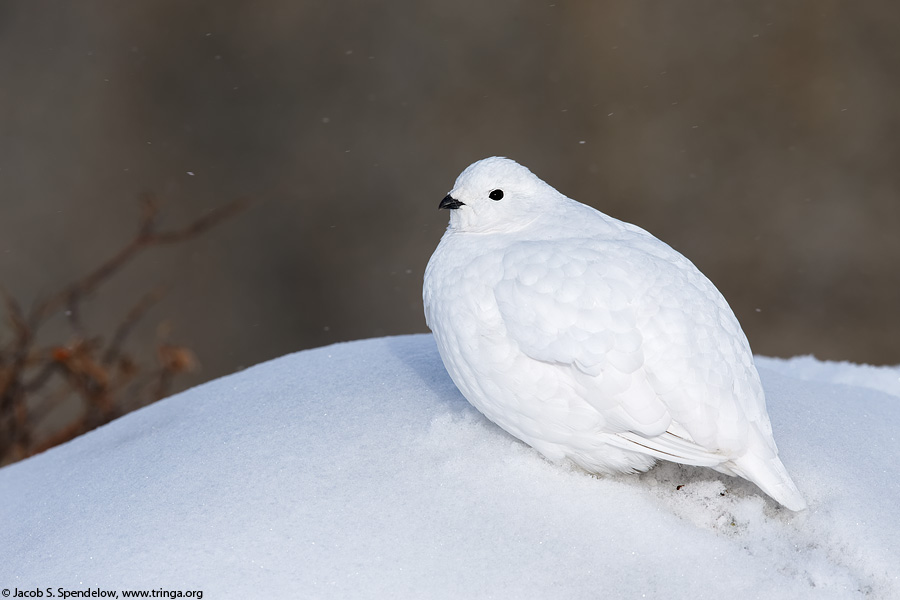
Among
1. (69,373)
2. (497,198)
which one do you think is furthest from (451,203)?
(69,373)

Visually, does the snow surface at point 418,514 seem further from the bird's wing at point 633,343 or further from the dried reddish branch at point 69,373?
the dried reddish branch at point 69,373

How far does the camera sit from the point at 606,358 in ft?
4.32

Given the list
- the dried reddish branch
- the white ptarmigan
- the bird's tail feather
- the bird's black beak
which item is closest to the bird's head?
the bird's black beak

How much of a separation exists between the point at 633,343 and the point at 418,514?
0.44 m

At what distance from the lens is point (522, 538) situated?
4.09 feet

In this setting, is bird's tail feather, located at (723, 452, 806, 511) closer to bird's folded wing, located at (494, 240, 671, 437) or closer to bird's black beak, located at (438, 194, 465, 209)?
bird's folded wing, located at (494, 240, 671, 437)

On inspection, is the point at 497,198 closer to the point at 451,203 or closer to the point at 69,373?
the point at 451,203

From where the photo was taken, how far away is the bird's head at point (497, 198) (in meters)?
1.62

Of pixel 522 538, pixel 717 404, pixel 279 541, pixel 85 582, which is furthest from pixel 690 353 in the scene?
pixel 85 582

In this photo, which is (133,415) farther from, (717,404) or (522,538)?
(717,404)

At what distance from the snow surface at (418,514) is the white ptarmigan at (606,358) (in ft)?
0.25

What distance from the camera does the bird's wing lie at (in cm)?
131

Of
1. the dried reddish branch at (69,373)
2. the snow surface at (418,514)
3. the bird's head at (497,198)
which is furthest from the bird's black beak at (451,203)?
the dried reddish branch at (69,373)

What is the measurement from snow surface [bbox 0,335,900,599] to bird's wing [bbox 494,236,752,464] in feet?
0.48
